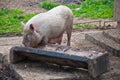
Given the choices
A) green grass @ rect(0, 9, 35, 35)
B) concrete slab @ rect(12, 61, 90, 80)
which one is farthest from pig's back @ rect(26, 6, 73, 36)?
green grass @ rect(0, 9, 35, 35)

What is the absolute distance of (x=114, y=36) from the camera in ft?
29.9

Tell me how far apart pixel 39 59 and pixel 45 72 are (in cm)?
35

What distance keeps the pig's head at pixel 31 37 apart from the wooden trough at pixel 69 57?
0.13 meters

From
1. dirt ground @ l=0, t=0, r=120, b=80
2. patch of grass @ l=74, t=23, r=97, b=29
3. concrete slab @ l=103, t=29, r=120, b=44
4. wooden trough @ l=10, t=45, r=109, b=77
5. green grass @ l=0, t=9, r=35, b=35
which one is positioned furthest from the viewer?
patch of grass @ l=74, t=23, r=97, b=29

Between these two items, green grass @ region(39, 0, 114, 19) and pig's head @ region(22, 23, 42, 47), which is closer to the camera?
pig's head @ region(22, 23, 42, 47)

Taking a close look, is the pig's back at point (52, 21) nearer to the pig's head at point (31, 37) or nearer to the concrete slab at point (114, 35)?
the pig's head at point (31, 37)

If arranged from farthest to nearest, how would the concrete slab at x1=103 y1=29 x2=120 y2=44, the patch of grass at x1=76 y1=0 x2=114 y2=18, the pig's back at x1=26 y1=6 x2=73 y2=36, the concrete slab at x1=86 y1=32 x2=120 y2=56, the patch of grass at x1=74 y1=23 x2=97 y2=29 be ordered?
1. the patch of grass at x1=76 y1=0 x2=114 y2=18
2. the patch of grass at x1=74 y1=23 x2=97 y2=29
3. the concrete slab at x1=103 y1=29 x2=120 y2=44
4. the concrete slab at x1=86 y1=32 x2=120 y2=56
5. the pig's back at x1=26 y1=6 x2=73 y2=36

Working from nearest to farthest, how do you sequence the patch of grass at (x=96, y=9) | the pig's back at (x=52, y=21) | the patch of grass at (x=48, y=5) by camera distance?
the pig's back at (x=52, y=21) < the patch of grass at (x=96, y=9) < the patch of grass at (x=48, y=5)

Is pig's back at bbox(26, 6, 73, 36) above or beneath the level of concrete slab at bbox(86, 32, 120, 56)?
above

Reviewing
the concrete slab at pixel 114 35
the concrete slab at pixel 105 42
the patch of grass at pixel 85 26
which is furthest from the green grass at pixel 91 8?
the concrete slab at pixel 114 35

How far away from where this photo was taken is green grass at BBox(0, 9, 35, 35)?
37.5 feet

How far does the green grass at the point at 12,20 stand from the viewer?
11.4 meters

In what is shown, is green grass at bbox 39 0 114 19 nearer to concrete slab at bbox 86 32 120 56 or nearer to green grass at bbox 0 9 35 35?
green grass at bbox 0 9 35 35

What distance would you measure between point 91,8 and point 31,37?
638 cm
